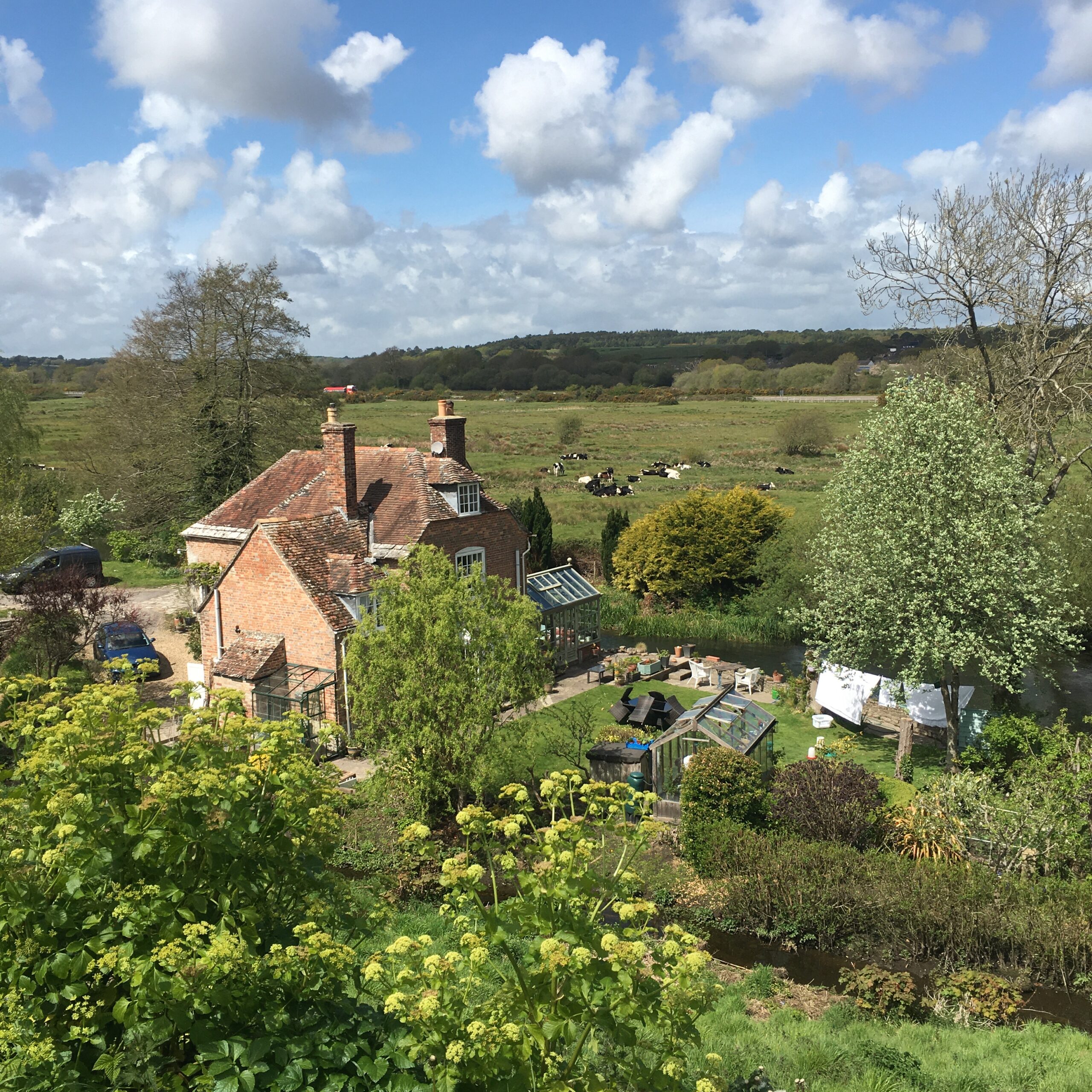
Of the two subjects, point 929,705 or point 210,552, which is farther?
point 210,552

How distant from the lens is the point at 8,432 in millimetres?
43344

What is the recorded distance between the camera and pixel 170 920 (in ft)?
19.9

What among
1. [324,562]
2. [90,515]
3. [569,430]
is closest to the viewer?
[324,562]

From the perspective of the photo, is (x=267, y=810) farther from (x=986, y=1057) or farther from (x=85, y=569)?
(x=85, y=569)

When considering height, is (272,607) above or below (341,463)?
below

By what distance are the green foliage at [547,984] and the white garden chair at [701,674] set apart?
2115cm

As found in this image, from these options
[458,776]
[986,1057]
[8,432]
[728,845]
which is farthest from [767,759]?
[8,432]

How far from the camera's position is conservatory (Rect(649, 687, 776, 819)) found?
1844 centimetres

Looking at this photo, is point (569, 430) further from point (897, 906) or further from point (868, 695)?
point (897, 906)

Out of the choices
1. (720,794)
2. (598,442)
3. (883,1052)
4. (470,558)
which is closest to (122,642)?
(470,558)

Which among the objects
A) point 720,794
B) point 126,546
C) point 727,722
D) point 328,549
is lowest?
point 720,794

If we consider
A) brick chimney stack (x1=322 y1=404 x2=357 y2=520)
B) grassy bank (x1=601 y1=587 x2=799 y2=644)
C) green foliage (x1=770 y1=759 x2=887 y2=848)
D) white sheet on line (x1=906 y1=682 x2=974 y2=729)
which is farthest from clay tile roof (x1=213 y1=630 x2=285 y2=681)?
grassy bank (x1=601 y1=587 x2=799 y2=644)

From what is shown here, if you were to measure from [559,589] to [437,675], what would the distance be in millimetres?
13212

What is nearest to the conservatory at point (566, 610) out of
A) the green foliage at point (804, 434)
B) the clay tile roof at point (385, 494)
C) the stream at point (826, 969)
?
the clay tile roof at point (385, 494)
